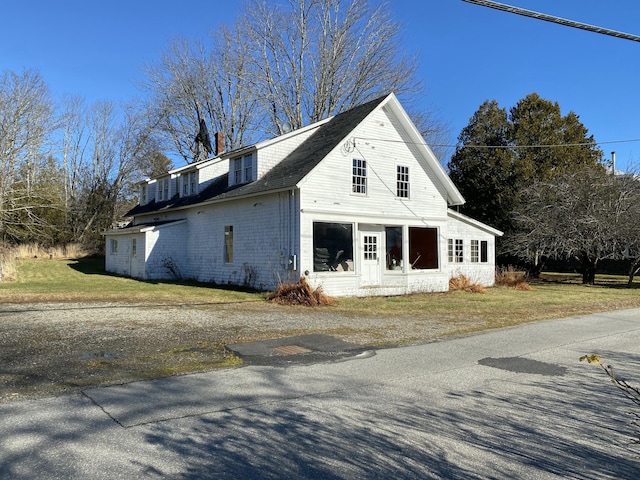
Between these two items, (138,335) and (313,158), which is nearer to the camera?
(138,335)

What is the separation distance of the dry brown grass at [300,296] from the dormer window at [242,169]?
605 cm

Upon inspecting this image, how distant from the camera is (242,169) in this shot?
21.2 meters

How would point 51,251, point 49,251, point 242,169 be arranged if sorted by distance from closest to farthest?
1. point 242,169
2. point 51,251
3. point 49,251

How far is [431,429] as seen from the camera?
15.7ft

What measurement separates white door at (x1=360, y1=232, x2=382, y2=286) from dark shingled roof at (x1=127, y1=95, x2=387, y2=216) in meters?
3.57

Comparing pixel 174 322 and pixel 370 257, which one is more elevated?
pixel 370 257

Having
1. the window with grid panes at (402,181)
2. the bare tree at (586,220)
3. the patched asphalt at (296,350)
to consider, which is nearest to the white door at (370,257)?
the window with grid panes at (402,181)

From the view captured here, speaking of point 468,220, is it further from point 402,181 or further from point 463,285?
point 402,181

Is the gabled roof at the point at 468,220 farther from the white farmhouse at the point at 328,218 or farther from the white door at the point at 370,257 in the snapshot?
the white door at the point at 370,257

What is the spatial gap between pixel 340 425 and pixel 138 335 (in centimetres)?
611

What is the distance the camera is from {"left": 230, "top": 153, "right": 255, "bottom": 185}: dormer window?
2066 centimetres

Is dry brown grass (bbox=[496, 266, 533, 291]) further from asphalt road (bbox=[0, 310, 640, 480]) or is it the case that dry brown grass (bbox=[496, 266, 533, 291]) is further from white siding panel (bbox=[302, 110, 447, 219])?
asphalt road (bbox=[0, 310, 640, 480])

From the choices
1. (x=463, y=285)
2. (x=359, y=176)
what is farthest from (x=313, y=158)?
(x=463, y=285)

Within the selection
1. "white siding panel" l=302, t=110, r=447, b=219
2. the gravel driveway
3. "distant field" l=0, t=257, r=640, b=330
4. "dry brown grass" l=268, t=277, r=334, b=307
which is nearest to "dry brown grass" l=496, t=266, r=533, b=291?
"distant field" l=0, t=257, r=640, b=330
